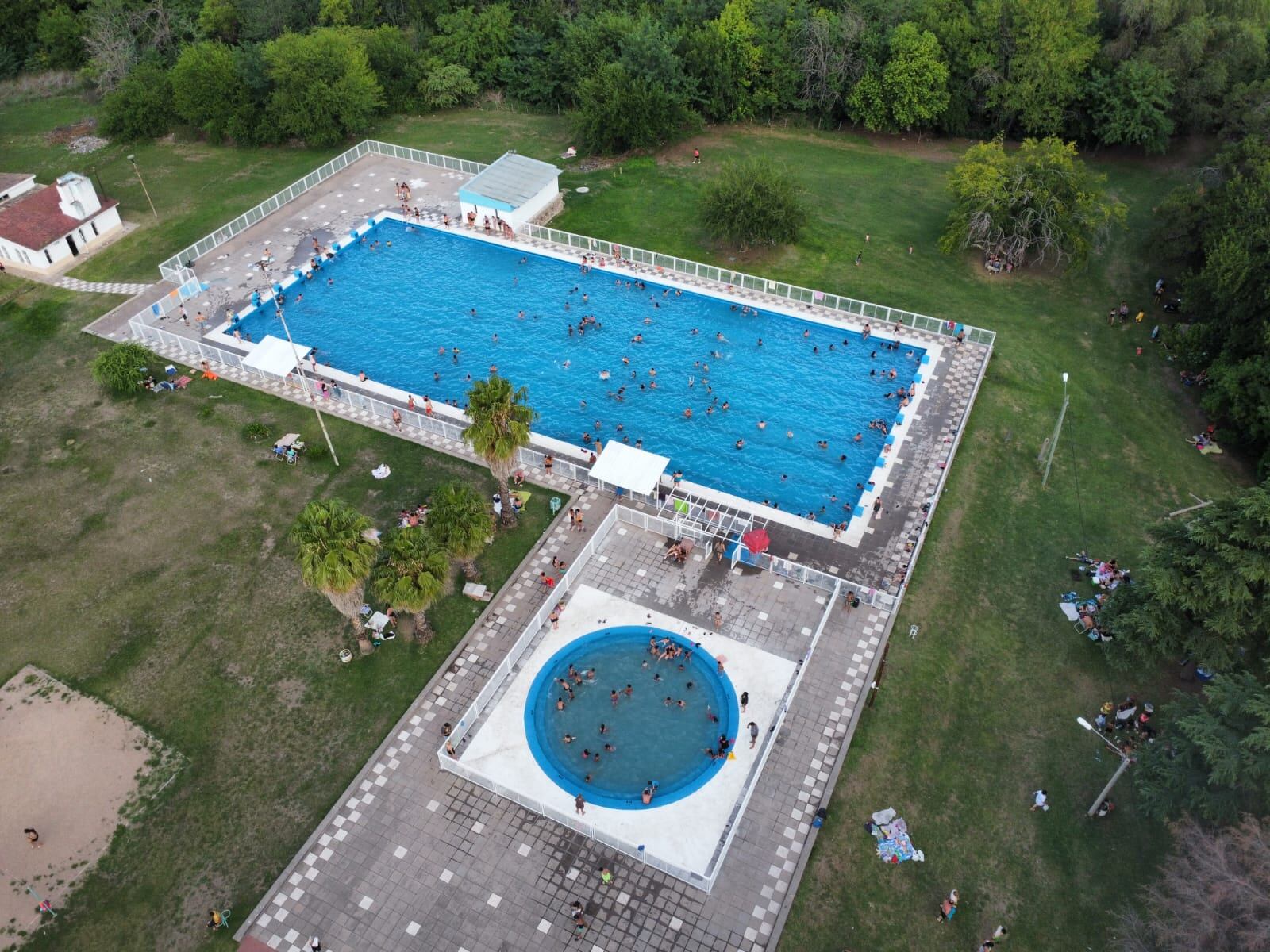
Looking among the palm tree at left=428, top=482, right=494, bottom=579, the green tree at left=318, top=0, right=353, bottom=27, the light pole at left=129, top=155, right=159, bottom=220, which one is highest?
the green tree at left=318, top=0, right=353, bottom=27

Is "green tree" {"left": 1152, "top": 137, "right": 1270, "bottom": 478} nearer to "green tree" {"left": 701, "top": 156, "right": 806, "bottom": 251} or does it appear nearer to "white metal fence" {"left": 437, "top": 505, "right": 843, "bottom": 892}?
"green tree" {"left": 701, "top": 156, "right": 806, "bottom": 251}

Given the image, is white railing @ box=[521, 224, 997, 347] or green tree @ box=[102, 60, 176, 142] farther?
green tree @ box=[102, 60, 176, 142]

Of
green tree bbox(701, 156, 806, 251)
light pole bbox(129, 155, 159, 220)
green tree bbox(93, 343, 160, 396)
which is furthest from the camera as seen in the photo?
light pole bbox(129, 155, 159, 220)

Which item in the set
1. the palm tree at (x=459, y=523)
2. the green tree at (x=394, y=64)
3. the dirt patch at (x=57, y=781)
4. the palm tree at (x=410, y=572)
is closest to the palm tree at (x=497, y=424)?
the palm tree at (x=459, y=523)

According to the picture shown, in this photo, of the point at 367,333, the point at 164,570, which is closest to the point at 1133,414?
the point at 367,333

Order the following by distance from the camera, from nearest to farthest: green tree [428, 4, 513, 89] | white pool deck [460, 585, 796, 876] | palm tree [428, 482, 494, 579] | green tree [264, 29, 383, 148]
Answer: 1. white pool deck [460, 585, 796, 876]
2. palm tree [428, 482, 494, 579]
3. green tree [264, 29, 383, 148]
4. green tree [428, 4, 513, 89]

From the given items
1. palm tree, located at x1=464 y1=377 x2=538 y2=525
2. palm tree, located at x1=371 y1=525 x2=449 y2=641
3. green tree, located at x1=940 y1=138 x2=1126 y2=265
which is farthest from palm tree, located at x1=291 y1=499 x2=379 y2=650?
green tree, located at x1=940 y1=138 x2=1126 y2=265

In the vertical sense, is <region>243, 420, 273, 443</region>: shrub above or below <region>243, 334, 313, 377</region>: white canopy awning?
below

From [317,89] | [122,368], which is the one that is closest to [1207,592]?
[122,368]
